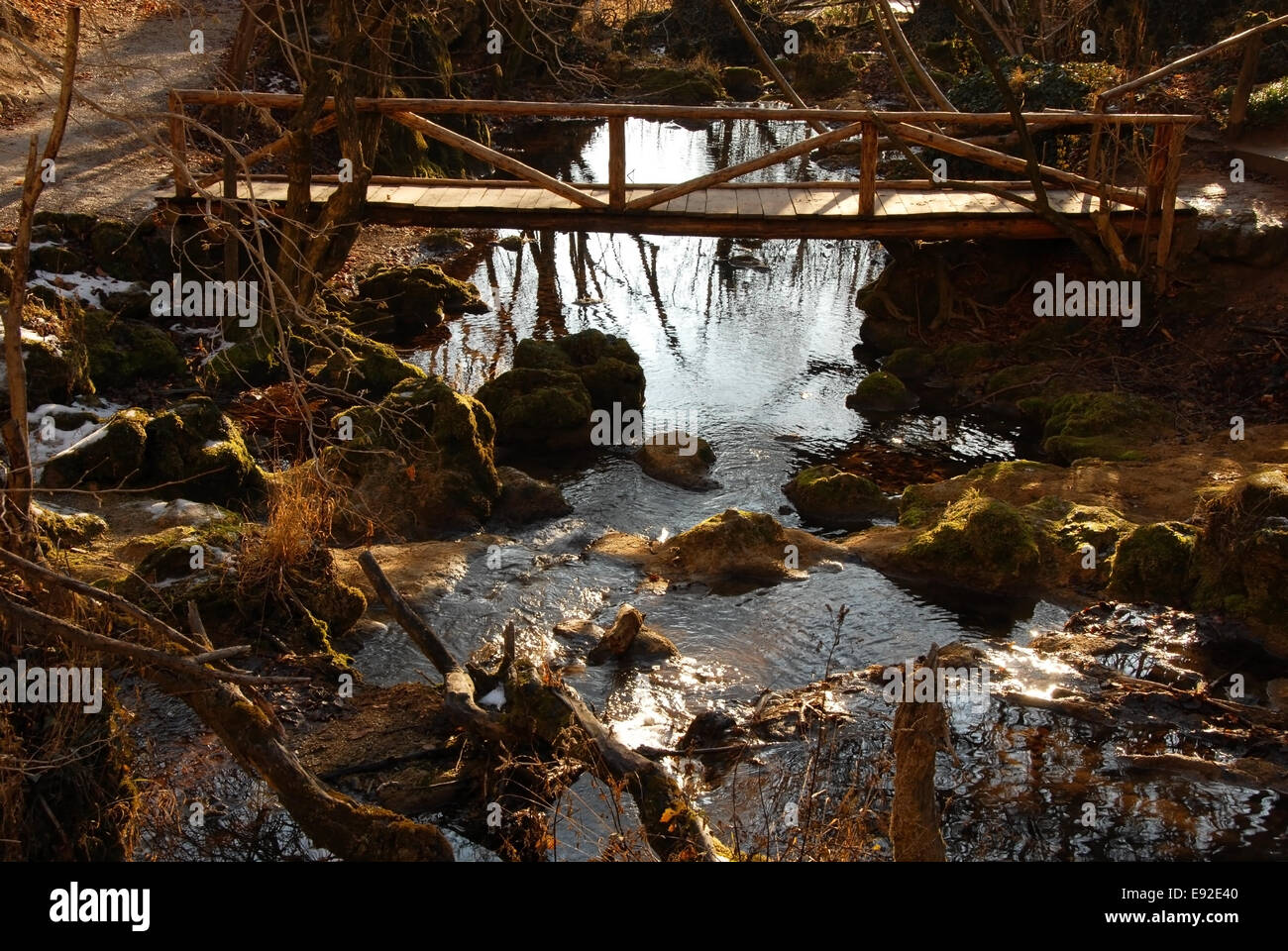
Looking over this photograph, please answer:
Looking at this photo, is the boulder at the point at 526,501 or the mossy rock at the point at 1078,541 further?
the boulder at the point at 526,501

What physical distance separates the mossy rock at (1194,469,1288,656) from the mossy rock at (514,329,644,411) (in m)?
5.70

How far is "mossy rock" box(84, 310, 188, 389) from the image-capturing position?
10.9 meters

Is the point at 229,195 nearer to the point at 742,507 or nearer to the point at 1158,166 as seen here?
the point at 742,507

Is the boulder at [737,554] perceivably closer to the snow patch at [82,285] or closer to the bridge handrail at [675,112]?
the bridge handrail at [675,112]

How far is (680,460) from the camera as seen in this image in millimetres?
10641

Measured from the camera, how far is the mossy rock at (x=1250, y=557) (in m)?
7.45

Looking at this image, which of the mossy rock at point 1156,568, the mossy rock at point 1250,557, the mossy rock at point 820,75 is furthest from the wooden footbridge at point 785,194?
the mossy rock at point 820,75

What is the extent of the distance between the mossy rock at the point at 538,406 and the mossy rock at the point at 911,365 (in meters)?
3.54

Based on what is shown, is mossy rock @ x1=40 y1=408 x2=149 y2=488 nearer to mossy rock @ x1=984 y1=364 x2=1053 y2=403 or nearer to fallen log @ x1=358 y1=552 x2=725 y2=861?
fallen log @ x1=358 y1=552 x2=725 y2=861

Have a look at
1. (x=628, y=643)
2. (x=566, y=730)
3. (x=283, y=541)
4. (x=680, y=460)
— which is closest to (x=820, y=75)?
(x=680, y=460)

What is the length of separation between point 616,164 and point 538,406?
265cm

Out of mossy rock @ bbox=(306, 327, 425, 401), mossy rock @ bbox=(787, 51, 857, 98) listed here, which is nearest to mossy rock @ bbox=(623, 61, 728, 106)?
mossy rock @ bbox=(787, 51, 857, 98)

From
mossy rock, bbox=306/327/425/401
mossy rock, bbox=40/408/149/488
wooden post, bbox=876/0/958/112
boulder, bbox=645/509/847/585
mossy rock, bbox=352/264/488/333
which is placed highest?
wooden post, bbox=876/0/958/112

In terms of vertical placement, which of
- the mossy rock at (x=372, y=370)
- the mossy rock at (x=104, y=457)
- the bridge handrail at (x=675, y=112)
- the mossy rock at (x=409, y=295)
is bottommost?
the mossy rock at (x=104, y=457)
